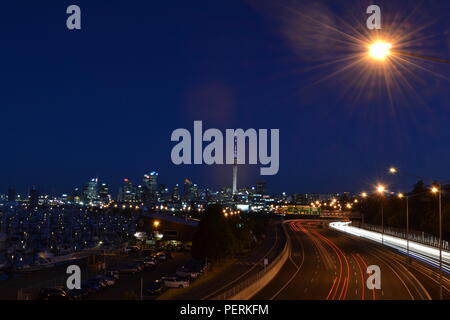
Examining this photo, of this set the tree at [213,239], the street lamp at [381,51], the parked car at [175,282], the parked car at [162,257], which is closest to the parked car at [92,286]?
the parked car at [175,282]

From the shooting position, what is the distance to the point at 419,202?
277 feet

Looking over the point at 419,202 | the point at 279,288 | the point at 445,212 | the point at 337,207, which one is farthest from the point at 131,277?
the point at 337,207

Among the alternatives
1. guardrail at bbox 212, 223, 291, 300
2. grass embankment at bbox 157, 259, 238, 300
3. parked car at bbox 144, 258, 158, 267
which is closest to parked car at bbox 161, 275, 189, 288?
grass embankment at bbox 157, 259, 238, 300

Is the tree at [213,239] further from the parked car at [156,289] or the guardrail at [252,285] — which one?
the parked car at [156,289]

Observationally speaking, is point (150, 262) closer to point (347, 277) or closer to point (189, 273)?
point (189, 273)

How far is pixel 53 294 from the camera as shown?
2703cm

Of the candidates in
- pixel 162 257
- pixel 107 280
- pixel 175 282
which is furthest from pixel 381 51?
pixel 162 257

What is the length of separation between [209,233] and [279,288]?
11.6 meters

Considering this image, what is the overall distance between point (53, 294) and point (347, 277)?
2106 centimetres

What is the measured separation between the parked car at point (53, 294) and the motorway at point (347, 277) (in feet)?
37.0

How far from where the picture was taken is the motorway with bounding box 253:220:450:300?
28664 millimetres

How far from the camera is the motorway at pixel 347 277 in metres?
28.7

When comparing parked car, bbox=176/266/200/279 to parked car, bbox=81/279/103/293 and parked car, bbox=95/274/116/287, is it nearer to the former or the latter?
parked car, bbox=95/274/116/287
